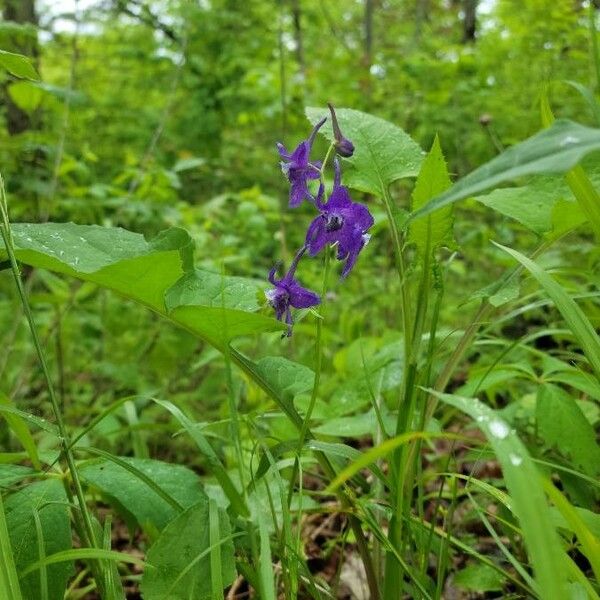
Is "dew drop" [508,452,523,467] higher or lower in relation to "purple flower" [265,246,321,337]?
lower

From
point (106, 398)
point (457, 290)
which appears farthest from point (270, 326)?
point (457, 290)

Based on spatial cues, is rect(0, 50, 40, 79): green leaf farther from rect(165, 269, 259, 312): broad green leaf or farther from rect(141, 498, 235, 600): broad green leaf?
rect(141, 498, 235, 600): broad green leaf

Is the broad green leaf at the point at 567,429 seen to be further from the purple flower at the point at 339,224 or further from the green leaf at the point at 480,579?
the purple flower at the point at 339,224

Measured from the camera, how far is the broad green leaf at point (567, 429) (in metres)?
1.24

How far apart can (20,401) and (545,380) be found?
6.56 ft

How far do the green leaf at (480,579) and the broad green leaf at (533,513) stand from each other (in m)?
0.60

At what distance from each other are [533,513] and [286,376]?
1.82 feet

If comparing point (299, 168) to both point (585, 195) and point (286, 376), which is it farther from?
point (585, 195)

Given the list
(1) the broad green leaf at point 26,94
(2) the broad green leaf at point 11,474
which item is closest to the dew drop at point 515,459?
(2) the broad green leaf at point 11,474

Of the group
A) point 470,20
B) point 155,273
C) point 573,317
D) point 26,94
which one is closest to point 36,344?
point 155,273

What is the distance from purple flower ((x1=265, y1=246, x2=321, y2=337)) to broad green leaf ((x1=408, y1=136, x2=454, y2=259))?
0.65 feet

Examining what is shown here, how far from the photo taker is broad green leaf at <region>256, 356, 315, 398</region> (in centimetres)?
108

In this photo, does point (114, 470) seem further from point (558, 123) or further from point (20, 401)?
point (20, 401)

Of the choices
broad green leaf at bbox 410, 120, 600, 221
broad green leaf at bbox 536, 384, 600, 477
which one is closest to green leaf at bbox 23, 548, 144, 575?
broad green leaf at bbox 410, 120, 600, 221
